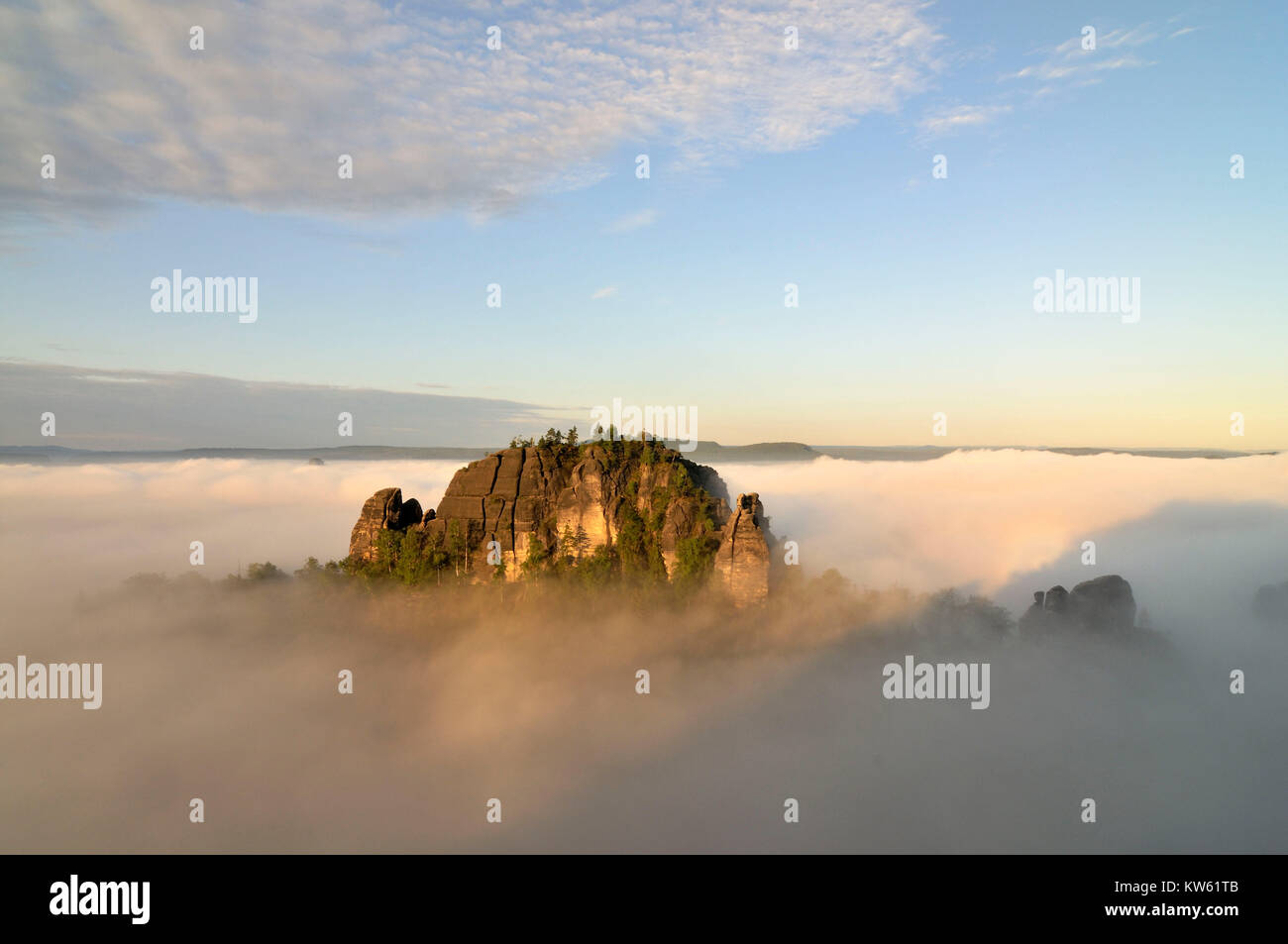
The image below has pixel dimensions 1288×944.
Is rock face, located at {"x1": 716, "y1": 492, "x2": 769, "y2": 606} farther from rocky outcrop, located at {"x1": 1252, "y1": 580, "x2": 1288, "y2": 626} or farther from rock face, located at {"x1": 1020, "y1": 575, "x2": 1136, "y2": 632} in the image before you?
rocky outcrop, located at {"x1": 1252, "y1": 580, "x2": 1288, "y2": 626}

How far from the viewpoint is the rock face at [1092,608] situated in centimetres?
7356

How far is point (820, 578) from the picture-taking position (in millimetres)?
57812

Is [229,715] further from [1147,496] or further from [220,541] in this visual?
[1147,496]

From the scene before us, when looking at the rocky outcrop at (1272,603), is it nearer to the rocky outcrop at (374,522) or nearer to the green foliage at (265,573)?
the rocky outcrop at (374,522)

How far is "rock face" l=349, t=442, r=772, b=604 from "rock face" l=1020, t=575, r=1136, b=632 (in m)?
47.2

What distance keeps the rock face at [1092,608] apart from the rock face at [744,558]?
48.3m

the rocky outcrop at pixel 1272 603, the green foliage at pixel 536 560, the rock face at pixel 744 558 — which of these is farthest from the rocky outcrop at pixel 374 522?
the rocky outcrop at pixel 1272 603

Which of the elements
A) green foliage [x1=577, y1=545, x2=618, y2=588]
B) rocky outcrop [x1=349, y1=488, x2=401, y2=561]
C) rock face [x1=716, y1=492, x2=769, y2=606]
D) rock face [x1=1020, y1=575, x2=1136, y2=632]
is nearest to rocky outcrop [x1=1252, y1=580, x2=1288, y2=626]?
rock face [x1=1020, y1=575, x2=1136, y2=632]

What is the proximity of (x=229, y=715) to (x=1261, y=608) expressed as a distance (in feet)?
504

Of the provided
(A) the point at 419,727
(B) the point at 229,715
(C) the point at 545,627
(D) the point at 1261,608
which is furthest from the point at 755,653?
(D) the point at 1261,608

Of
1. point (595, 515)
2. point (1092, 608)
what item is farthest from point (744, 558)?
point (1092, 608)

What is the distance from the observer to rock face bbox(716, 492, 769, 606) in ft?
149

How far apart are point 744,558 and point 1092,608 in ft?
180

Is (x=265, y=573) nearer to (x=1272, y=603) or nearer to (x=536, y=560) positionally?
(x=536, y=560)
